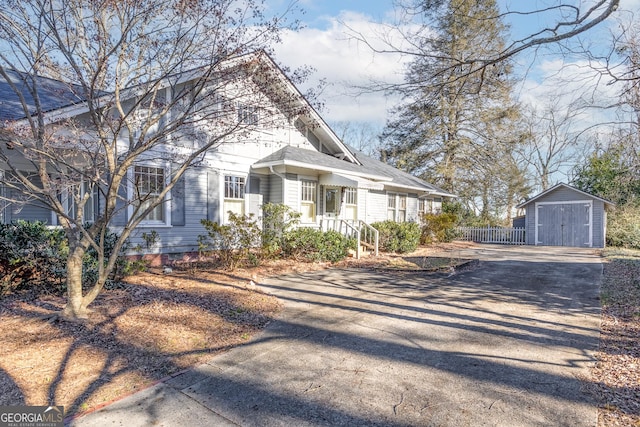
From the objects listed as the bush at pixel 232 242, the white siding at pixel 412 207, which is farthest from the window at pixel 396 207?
the bush at pixel 232 242

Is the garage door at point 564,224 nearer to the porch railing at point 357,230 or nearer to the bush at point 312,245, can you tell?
the porch railing at point 357,230

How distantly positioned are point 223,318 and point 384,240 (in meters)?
10.5

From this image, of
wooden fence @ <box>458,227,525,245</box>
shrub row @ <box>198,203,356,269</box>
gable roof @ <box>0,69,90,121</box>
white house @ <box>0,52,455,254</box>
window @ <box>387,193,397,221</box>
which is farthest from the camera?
wooden fence @ <box>458,227,525,245</box>

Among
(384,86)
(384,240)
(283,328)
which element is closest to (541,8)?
(384,86)

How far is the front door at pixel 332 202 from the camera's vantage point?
1442 cm

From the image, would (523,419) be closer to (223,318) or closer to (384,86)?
(223,318)

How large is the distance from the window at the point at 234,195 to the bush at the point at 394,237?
5.87 m

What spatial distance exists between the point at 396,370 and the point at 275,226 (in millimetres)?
7663

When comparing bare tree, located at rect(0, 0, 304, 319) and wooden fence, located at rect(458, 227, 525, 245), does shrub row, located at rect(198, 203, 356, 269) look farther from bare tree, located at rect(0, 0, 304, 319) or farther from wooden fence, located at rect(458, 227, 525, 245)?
wooden fence, located at rect(458, 227, 525, 245)

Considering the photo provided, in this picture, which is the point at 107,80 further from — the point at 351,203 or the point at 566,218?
the point at 566,218

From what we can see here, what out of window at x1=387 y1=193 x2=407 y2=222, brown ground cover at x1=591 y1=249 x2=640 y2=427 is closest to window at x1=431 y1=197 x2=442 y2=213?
window at x1=387 y1=193 x2=407 y2=222

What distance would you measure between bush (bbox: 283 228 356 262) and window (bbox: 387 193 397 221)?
6997 mm

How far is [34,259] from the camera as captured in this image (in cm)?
652

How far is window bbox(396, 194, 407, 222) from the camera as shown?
19422 mm
